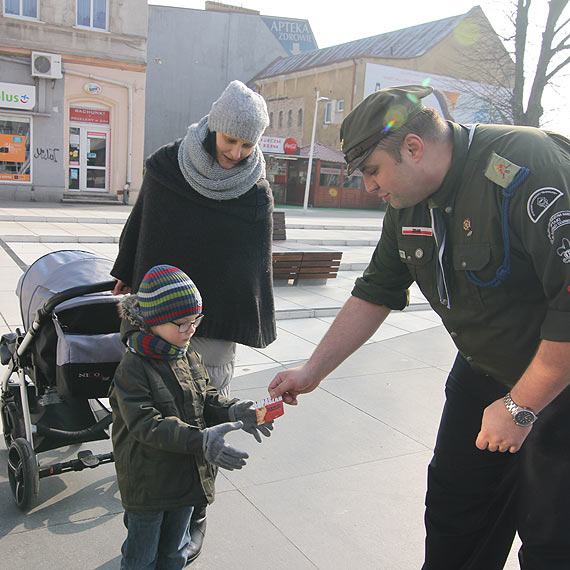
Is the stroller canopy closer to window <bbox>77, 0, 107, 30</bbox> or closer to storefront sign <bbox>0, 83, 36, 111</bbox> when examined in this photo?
storefront sign <bbox>0, 83, 36, 111</bbox>

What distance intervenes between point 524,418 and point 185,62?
38.9m

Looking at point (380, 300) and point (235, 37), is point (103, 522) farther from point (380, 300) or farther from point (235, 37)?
point (235, 37)

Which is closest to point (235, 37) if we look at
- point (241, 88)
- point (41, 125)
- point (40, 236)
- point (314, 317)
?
point (41, 125)

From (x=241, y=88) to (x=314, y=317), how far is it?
17.3 feet

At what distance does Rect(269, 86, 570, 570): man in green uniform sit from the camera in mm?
1731

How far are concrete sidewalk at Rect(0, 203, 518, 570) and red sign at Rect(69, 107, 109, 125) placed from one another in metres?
16.6

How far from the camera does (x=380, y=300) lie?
252 centimetres

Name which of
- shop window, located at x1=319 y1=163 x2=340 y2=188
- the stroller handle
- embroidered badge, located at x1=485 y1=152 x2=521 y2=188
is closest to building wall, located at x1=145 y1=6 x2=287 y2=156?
shop window, located at x1=319 y1=163 x2=340 y2=188

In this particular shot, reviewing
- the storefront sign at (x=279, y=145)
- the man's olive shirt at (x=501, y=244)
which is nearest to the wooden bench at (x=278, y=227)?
the man's olive shirt at (x=501, y=244)

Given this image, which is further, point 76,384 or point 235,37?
point 235,37

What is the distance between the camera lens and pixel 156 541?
2.35 metres

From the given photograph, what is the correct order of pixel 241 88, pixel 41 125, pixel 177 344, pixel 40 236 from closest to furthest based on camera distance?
1. pixel 177 344
2. pixel 241 88
3. pixel 40 236
4. pixel 41 125

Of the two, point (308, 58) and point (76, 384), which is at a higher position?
point (308, 58)

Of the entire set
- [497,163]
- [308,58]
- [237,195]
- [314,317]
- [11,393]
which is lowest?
[314,317]
